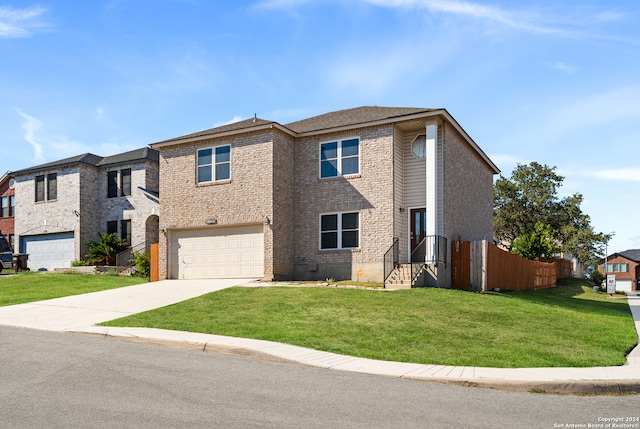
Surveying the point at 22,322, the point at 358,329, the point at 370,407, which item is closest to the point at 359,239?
the point at 358,329

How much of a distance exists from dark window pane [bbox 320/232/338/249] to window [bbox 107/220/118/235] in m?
16.7

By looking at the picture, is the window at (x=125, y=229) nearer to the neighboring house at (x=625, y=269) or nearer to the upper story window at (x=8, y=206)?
the upper story window at (x=8, y=206)

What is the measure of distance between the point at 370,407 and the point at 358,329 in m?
5.35

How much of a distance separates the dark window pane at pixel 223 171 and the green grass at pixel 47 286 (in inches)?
222

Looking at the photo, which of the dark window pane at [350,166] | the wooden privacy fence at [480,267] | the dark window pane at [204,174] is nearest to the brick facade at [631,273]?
the wooden privacy fence at [480,267]

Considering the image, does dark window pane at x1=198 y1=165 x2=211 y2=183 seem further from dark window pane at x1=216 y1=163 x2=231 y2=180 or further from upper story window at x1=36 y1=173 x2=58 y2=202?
upper story window at x1=36 y1=173 x2=58 y2=202

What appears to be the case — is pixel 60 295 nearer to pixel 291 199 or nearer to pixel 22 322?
pixel 22 322

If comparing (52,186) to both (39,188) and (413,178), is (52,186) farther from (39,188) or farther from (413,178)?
(413,178)

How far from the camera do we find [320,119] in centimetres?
2536

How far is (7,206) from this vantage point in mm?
39344

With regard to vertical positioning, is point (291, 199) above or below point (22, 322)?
above

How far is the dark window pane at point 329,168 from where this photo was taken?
22.7 meters

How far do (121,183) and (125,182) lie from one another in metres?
0.29

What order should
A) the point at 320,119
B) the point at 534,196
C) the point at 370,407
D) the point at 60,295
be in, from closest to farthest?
the point at 370,407, the point at 60,295, the point at 320,119, the point at 534,196
